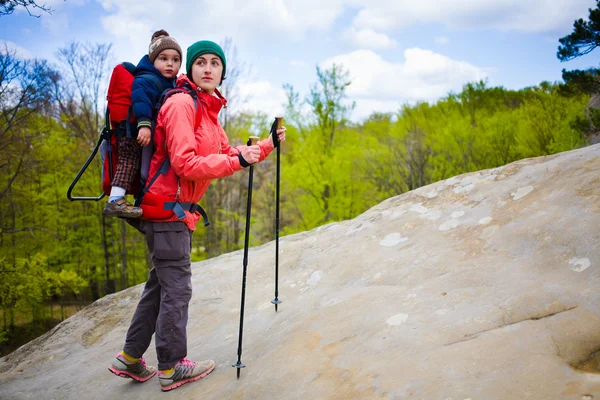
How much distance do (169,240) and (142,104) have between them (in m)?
→ 0.97

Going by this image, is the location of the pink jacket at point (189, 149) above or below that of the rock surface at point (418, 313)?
above

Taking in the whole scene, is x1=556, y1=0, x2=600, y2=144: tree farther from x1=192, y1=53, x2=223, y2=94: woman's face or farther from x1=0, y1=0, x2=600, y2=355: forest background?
x1=192, y1=53, x2=223, y2=94: woman's face

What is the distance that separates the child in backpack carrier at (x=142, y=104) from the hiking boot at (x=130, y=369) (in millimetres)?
1164

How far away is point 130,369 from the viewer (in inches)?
122

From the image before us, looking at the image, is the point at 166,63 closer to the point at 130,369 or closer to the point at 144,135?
the point at 144,135

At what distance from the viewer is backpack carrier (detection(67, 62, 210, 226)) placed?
279 centimetres

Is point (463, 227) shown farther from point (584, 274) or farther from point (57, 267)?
point (57, 267)

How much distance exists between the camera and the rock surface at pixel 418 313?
6.45 ft

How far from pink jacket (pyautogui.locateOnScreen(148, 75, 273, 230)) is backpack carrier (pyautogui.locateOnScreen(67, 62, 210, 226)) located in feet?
0.14

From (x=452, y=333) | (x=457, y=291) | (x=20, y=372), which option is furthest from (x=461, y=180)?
(x=20, y=372)

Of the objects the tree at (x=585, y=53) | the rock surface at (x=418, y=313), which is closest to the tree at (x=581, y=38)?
the tree at (x=585, y=53)

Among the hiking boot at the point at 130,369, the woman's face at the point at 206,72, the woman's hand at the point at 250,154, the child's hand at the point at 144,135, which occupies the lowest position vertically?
the hiking boot at the point at 130,369

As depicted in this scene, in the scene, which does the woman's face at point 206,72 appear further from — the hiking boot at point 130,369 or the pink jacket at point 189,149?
the hiking boot at point 130,369

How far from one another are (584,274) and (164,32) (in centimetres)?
352
